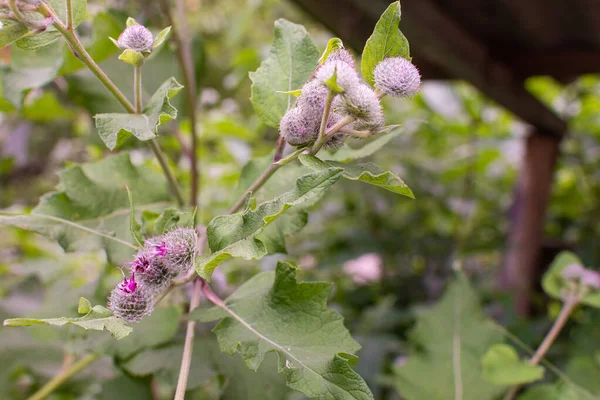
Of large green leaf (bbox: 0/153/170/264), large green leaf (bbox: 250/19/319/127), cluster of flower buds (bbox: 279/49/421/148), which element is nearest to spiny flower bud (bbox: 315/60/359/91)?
cluster of flower buds (bbox: 279/49/421/148)

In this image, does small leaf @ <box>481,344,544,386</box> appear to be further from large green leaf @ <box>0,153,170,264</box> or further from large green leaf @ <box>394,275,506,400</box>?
large green leaf @ <box>0,153,170,264</box>

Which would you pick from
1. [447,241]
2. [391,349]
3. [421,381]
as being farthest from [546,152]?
[421,381]

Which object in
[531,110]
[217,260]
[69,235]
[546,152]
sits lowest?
[546,152]

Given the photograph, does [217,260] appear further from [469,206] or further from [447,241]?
[469,206]

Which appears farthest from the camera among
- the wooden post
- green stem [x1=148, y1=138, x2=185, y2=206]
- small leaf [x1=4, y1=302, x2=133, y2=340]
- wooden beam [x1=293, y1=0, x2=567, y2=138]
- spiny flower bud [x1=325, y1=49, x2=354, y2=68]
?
the wooden post

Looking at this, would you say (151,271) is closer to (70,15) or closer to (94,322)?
(94,322)

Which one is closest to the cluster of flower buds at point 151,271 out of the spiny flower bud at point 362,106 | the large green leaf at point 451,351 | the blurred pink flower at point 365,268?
the spiny flower bud at point 362,106
